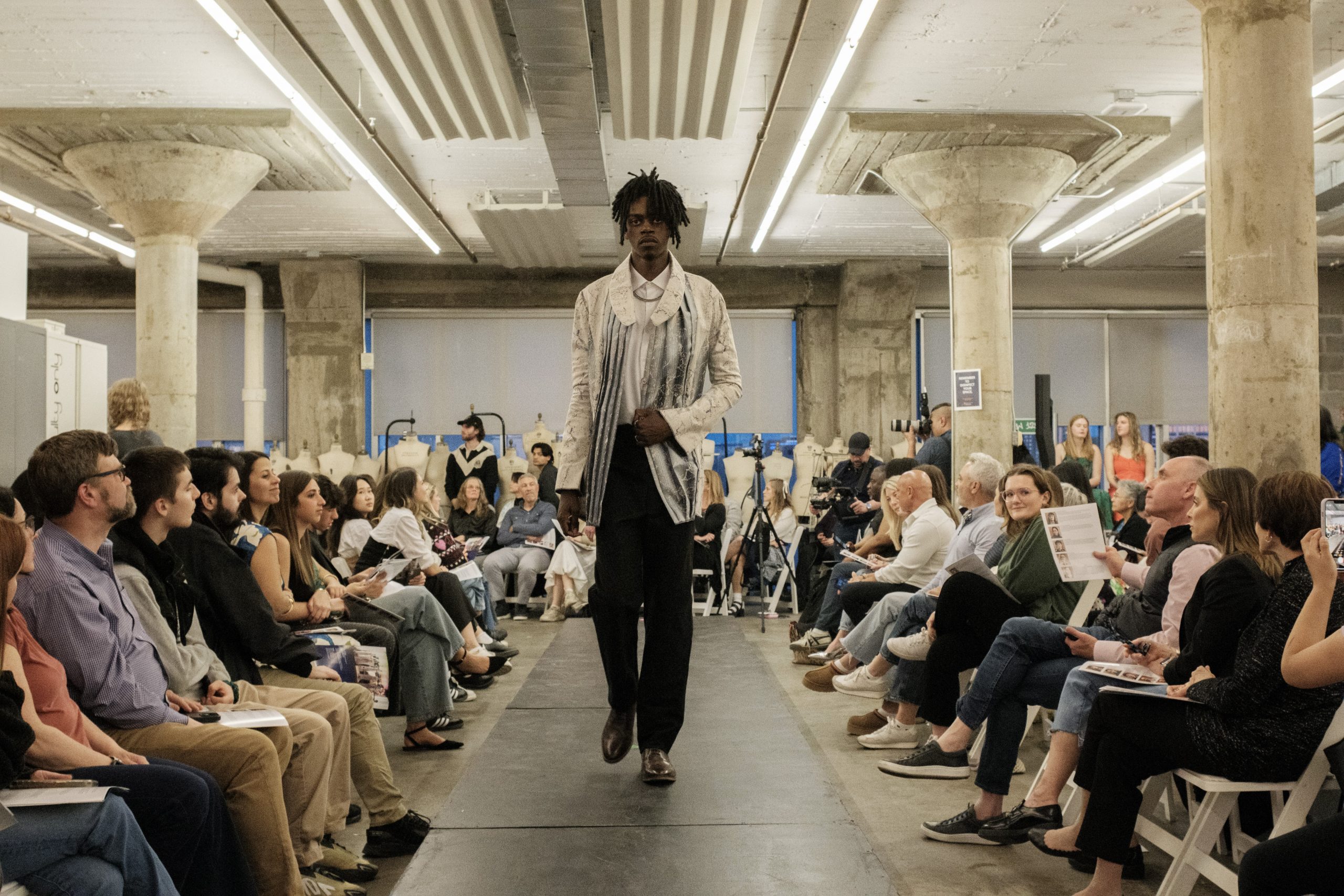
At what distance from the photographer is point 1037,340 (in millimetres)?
15812

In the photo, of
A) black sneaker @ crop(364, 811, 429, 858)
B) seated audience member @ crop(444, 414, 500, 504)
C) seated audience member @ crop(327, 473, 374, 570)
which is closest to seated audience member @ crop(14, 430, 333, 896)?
black sneaker @ crop(364, 811, 429, 858)

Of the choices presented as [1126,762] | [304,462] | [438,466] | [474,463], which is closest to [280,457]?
[304,462]

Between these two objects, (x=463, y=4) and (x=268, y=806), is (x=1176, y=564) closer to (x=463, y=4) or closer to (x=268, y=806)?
(x=268, y=806)

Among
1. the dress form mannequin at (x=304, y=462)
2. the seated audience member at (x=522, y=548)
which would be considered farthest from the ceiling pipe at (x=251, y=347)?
the seated audience member at (x=522, y=548)

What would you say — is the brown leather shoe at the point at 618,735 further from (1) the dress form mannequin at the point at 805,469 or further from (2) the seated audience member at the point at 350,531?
(1) the dress form mannequin at the point at 805,469

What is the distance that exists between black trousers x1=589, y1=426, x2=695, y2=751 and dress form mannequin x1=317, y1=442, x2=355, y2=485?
11303 millimetres

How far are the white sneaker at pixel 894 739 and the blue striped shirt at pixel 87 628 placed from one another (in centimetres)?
279

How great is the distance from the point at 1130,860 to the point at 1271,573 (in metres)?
0.79

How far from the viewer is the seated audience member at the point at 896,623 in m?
4.53

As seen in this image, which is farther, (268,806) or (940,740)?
(940,740)

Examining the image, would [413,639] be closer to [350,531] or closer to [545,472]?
[350,531]

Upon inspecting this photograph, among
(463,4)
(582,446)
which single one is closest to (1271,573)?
(582,446)

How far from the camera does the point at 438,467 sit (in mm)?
13227

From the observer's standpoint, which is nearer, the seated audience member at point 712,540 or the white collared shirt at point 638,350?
the white collared shirt at point 638,350
